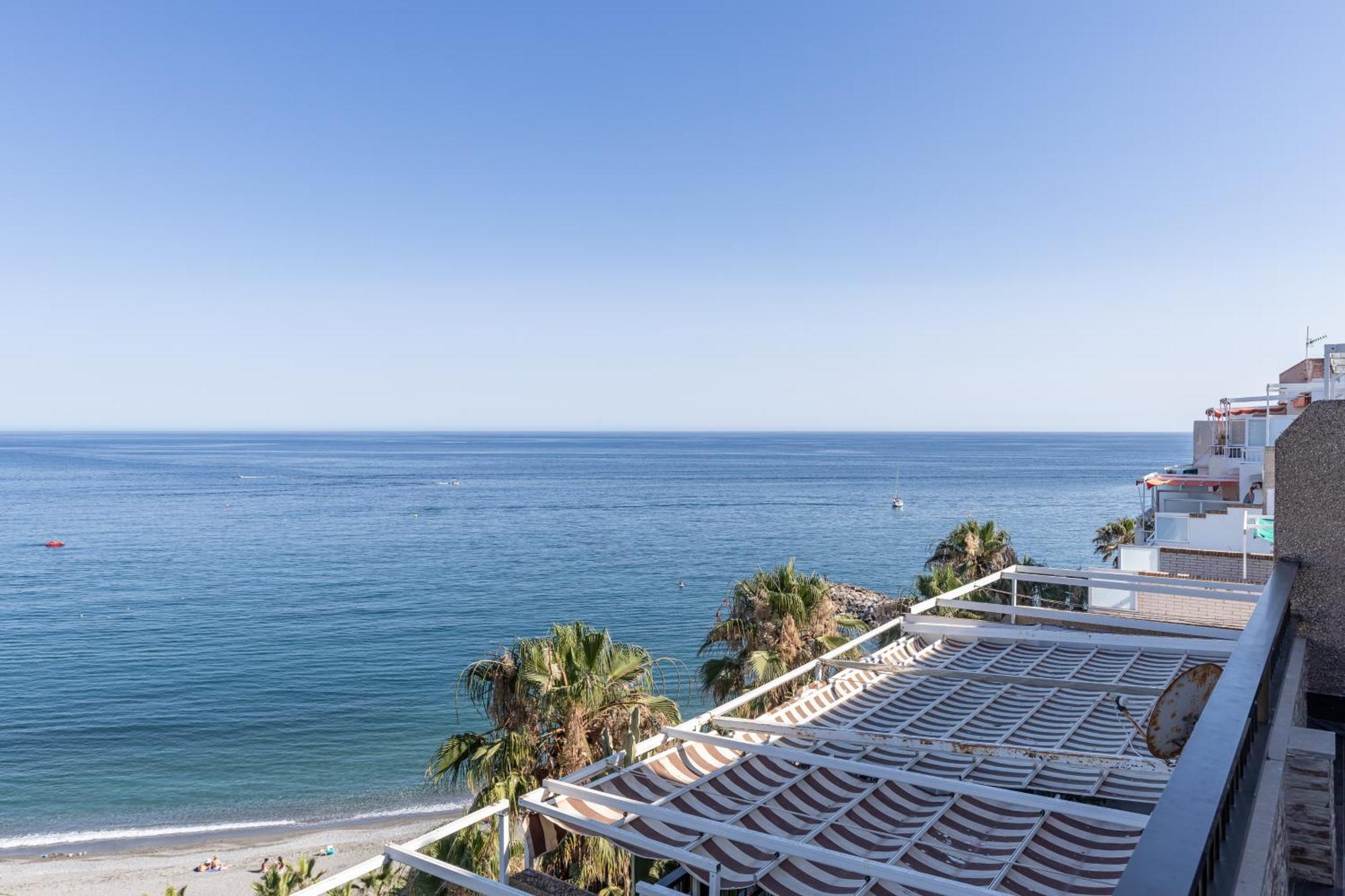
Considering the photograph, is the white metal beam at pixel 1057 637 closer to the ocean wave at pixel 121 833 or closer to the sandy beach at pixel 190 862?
the sandy beach at pixel 190 862

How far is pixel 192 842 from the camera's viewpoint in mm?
23391

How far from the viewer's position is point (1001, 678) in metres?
10.4

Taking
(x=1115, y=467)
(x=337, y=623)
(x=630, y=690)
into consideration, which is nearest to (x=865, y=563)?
(x=337, y=623)

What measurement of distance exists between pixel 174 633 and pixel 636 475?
10233cm

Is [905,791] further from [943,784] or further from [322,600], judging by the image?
[322,600]

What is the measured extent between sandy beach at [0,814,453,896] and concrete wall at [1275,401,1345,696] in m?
21.3

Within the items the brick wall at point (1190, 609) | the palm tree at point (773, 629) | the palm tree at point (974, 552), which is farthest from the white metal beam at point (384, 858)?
the palm tree at point (974, 552)

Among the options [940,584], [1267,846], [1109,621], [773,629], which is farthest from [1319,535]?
[940,584]

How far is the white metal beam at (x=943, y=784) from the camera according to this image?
19.4 feet

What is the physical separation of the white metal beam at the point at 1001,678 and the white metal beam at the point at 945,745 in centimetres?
184

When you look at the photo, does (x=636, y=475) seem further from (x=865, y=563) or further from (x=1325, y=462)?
(x=1325, y=462)

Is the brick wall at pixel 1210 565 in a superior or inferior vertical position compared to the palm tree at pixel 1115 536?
superior

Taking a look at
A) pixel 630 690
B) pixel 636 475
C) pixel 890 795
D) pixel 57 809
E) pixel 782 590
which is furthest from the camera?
pixel 636 475

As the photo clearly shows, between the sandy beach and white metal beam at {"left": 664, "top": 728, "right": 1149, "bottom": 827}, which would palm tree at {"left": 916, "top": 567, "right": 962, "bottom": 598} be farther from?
white metal beam at {"left": 664, "top": 728, "right": 1149, "bottom": 827}
